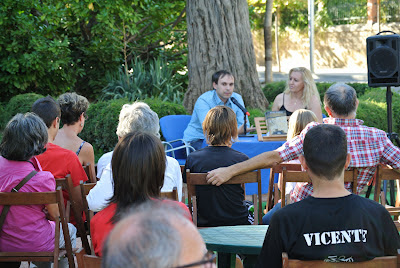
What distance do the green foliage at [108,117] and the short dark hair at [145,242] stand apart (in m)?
7.66

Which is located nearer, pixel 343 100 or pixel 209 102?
pixel 343 100

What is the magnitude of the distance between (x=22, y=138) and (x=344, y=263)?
2.09 meters

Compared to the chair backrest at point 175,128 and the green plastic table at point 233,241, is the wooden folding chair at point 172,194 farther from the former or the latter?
the chair backrest at point 175,128

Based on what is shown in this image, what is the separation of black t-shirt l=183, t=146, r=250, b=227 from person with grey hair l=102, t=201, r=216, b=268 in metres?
2.88

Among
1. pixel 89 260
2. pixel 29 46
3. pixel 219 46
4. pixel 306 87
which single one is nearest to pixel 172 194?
pixel 89 260

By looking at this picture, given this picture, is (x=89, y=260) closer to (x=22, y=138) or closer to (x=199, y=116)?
(x=22, y=138)

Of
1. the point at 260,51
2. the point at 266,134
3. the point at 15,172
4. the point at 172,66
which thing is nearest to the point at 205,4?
the point at 266,134

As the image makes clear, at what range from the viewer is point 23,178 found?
3.57 metres

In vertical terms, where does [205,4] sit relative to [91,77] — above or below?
above

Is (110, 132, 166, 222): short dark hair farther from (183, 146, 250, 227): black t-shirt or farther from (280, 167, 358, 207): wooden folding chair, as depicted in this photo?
(183, 146, 250, 227): black t-shirt

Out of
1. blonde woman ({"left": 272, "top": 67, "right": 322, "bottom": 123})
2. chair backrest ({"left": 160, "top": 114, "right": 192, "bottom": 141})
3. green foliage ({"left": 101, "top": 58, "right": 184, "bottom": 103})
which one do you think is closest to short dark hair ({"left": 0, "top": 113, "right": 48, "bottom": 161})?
chair backrest ({"left": 160, "top": 114, "right": 192, "bottom": 141})

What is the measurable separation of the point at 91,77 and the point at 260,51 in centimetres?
2902

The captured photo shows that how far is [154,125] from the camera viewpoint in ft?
13.5

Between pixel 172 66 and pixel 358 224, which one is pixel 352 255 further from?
pixel 172 66
